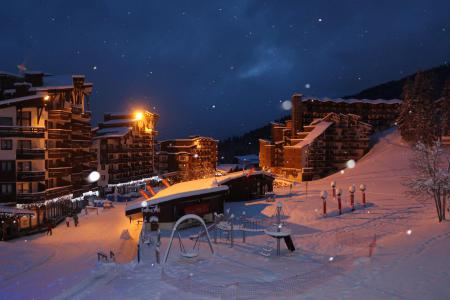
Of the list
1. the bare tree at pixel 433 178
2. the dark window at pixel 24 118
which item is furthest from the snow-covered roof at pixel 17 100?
the bare tree at pixel 433 178

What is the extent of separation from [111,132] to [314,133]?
4026 centimetres

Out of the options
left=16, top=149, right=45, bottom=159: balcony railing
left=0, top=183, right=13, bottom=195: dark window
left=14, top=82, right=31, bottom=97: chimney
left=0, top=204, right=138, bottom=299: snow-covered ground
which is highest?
left=14, top=82, right=31, bottom=97: chimney

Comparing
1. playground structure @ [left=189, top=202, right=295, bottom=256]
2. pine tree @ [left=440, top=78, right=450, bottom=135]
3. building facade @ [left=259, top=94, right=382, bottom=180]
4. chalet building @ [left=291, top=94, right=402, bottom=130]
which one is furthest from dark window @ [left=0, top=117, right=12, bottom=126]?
pine tree @ [left=440, top=78, right=450, bottom=135]

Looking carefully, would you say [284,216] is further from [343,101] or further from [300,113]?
[343,101]

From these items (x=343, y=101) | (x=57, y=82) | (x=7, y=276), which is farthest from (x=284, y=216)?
(x=343, y=101)

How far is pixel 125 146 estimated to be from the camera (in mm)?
73375

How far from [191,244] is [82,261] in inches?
300

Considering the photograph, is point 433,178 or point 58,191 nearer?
point 433,178

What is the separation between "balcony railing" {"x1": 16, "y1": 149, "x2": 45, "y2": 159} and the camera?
1684 inches

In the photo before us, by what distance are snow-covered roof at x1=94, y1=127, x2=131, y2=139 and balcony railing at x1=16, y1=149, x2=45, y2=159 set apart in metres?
24.0

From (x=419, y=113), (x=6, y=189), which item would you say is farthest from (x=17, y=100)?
(x=419, y=113)

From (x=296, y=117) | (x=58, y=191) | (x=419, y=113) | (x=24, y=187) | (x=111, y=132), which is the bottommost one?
(x=58, y=191)

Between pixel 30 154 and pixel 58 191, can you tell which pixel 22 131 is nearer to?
pixel 30 154

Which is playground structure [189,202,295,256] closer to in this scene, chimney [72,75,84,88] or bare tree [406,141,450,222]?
bare tree [406,141,450,222]
